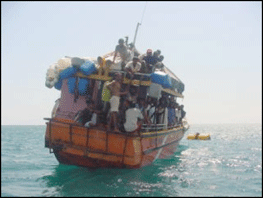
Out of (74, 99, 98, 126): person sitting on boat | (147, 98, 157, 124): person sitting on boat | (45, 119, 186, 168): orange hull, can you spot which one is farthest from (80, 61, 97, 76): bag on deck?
(147, 98, 157, 124): person sitting on boat

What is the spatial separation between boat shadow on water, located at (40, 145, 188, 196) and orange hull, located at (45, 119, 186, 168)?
33 centimetres

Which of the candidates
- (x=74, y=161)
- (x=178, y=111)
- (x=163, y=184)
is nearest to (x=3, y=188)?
(x=74, y=161)

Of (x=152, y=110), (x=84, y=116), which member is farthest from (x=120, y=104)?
(x=152, y=110)

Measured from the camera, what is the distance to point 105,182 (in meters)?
8.66

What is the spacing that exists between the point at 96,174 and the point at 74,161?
104cm

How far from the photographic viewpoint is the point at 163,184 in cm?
899

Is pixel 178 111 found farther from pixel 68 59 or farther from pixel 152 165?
pixel 68 59

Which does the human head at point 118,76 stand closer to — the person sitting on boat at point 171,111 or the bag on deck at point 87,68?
the bag on deck at point 87,68

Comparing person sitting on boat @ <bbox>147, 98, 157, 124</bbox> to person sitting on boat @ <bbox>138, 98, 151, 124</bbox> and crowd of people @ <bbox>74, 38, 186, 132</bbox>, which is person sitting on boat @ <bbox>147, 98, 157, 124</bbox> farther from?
person sitting on boat @ <bbox>138, 98, 151, 124</bbox>

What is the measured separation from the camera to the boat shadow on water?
7.79 m

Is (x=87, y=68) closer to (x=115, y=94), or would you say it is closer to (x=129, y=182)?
(x=115, y=94)

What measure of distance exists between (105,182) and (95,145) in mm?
1402

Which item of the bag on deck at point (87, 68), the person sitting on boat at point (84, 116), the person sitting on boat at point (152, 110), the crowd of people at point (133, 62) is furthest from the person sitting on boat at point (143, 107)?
the bag on deck at point (87, 68)

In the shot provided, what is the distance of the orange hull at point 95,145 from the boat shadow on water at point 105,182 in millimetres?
333
